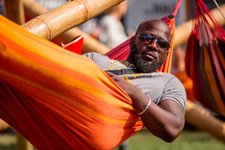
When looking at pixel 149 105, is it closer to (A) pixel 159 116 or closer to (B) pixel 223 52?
(A) pixel 159 116

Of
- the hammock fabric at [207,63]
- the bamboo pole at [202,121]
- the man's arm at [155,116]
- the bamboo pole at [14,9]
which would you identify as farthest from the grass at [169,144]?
the man's arm at [155,116]

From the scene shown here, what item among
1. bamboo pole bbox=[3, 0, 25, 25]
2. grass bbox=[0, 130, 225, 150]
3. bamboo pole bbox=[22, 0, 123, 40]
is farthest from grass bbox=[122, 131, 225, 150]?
bamboo pole bbox=[22, 0, 123, 40]

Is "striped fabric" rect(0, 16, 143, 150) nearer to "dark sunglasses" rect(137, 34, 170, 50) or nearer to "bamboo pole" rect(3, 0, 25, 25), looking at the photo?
"dark sunglasses" rect(137, 34, 170, 50)

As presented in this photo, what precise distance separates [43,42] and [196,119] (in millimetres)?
2534

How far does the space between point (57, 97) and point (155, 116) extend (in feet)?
1.82

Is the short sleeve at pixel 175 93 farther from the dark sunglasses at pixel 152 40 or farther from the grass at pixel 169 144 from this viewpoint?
the grass at pixel 169 144

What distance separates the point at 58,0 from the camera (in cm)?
758

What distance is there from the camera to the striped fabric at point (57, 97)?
203 centimetres

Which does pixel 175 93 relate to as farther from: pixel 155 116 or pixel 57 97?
pixel 57 97

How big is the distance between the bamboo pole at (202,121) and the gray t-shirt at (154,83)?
59.4 inches

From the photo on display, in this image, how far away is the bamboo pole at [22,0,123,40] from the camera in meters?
2.69

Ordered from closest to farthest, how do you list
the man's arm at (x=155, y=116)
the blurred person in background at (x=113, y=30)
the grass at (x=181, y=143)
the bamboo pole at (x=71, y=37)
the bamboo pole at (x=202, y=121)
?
the man's arm at (x=155, y=116) < the bamboo pole at (x=71, y=37) < the bamboo pole at (x=202, y=121) < the blurred person in background at (x=113, y=30) < the grass at (x=181, y=143)

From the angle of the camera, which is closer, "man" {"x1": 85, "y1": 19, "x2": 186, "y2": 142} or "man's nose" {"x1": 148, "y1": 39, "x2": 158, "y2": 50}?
"man" {"x1": 85, "y1": 19, "x2": 186, "y2": 142}

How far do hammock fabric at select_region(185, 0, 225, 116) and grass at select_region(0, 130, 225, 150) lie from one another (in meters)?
1.66
